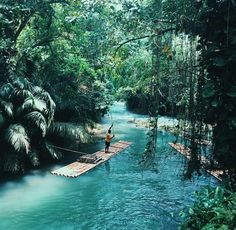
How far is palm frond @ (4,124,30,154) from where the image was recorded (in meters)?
11.4

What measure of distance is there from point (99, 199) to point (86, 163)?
11.4 ft

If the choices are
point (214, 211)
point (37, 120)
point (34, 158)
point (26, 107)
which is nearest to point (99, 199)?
point (34, 158)

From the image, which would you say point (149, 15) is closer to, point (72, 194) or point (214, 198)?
point (214, 198)

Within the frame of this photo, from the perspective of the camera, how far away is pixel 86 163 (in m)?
13.4

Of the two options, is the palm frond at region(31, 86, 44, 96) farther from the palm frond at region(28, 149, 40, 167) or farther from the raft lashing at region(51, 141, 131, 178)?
the raft lashing at region(51, 141, 131, 178)

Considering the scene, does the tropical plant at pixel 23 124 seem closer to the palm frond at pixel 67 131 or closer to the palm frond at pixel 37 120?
the palm frond at pixel 37 120

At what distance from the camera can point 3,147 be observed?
12.1 meters

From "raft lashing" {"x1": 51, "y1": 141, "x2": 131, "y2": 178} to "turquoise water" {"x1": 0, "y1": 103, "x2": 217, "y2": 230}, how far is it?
0.26 meters

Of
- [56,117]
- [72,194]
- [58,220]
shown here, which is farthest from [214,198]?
[56,117]

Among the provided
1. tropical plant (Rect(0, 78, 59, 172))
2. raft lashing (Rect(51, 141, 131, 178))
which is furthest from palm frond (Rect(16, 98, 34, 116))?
raft lashing (Rect(51, 141, 131, 178))

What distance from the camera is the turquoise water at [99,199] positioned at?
333 inches

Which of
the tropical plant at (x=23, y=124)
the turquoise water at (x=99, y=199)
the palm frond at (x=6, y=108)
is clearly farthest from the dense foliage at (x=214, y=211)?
the palm frond at (x=6, y=108)

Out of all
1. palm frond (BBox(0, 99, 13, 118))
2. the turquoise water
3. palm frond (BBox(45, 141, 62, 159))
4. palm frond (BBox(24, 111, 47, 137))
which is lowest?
the turquoise water

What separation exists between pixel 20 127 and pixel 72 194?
3.29 meters
